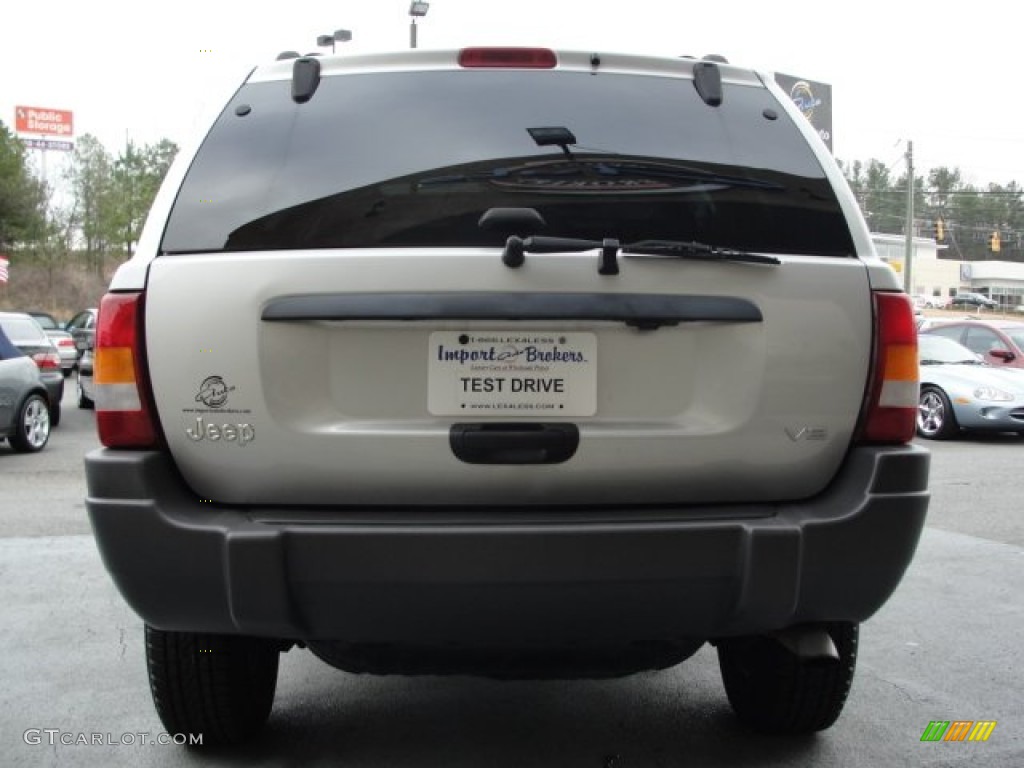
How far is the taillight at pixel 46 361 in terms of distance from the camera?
40.9 feet

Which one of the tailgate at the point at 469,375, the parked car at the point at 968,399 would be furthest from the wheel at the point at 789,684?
the parked car at the point at 968,399

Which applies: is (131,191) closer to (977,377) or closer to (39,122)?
(39,122)

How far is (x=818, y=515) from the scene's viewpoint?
2363 millimetres

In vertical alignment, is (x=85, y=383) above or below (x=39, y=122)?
below

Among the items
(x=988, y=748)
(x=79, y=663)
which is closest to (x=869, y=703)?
(x=988, y=748)

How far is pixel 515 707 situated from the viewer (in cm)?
346

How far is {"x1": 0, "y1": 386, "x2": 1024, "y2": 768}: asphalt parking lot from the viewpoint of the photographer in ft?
9.98

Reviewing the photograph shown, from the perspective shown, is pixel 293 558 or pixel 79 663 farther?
pixel 79 663

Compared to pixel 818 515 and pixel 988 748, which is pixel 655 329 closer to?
pixel 818 515

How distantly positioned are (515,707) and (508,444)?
151 cm

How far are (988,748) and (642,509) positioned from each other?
65.5 inches

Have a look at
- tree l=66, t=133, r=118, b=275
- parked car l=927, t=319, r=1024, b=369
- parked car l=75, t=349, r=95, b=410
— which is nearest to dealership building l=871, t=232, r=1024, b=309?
tree l=66, t=133, r=118, b=275

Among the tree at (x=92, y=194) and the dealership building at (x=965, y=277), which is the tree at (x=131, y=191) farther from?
the dealership building at (x=965, y=277)

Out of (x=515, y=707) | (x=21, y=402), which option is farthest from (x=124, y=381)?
(x=21, y=402)
